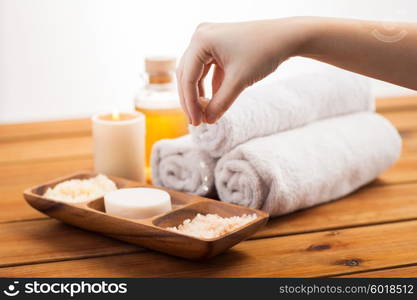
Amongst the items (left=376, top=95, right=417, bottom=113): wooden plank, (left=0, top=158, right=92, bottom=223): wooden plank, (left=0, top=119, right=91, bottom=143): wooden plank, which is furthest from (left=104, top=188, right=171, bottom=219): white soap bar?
(left=376, top=95, right=417, bottom=113): wooden plank

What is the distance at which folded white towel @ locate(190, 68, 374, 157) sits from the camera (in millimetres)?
819

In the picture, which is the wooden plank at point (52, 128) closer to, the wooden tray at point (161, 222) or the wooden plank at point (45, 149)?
the wooden plank at point (45, 149)

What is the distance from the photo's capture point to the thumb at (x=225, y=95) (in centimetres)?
61

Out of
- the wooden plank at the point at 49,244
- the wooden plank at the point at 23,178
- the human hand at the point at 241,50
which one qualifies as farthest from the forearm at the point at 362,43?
the wooden plank at the point at 23,178

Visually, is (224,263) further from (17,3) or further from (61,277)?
(17,3)

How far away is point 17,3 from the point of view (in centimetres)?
158

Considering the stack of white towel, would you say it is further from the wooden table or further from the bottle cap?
the bottle cap

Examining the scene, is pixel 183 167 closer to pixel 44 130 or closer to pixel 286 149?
pixel 286 149

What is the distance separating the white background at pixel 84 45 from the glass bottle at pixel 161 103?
654 mm

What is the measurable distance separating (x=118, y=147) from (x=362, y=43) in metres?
0.42

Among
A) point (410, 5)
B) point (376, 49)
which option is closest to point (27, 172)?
point (376, 49)

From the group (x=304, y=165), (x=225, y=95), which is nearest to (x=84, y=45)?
(x=304, y=165)

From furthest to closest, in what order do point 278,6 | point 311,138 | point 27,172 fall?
point 278,6 → point 27,172 → point 311,138

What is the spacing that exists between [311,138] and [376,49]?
0.90ft
